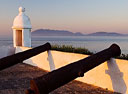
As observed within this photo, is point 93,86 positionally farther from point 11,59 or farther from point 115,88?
point 11,59

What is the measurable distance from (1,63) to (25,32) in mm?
6997

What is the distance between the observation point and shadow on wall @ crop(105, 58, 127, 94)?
229 inches

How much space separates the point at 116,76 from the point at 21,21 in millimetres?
8986

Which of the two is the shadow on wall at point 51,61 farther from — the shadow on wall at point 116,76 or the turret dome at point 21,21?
the turret dome at point 21,21

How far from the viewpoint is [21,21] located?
1330cm

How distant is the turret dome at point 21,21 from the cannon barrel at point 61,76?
845 centimetres

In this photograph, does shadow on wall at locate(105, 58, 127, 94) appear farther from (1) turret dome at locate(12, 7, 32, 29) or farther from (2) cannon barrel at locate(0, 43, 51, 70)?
(1) turret dome at locate(12, 7, 32, 29)

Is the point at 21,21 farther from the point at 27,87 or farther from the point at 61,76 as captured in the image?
the point at 61,76

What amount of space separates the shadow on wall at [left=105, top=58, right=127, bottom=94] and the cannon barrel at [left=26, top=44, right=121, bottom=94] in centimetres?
33

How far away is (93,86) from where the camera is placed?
663cm

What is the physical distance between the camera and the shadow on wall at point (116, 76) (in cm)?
581

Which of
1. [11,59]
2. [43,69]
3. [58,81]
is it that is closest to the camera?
[58,81]

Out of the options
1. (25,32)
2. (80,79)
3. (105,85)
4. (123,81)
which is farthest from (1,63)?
(25,32)

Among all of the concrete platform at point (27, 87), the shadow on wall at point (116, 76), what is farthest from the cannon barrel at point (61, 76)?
the concrete platform at point (27, 87)
